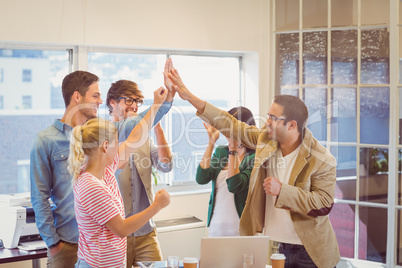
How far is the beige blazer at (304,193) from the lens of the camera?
2709 mm

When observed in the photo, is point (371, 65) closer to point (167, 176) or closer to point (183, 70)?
point (183, 70)

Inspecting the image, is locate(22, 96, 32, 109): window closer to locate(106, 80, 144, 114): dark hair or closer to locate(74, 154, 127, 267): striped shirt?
locate(106, 80, 144, 114): dark hair

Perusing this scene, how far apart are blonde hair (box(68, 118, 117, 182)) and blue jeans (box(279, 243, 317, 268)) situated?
1.18 meters

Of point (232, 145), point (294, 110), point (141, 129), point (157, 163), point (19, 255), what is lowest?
point (19, 255)

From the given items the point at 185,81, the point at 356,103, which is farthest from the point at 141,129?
the point at 356,103

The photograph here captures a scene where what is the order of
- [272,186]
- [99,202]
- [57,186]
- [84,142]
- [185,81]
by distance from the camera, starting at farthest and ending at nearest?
[185,81]
[57,186]
[272,186]
[84,142]
[99,202]

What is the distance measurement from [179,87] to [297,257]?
1168 millimetres

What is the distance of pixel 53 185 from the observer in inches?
110

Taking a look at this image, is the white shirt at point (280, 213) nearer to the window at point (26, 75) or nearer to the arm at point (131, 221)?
the arm at point (131, 221)

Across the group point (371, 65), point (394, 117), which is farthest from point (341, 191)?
point (371, 65)

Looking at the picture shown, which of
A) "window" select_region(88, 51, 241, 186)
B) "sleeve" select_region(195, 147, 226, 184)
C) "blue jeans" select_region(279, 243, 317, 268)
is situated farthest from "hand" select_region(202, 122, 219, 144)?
"window" select_region(88, 51, 241, 186)

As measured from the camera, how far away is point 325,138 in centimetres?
446

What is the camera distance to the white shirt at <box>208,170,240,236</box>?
130 inches

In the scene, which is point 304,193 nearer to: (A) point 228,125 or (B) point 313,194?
(B) point 313,194
